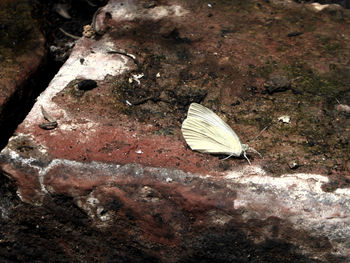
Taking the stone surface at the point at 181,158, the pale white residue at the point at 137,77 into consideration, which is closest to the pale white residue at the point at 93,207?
the stone surface at the point at 181,158

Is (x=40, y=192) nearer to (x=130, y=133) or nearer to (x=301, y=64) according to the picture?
(x=130, y=133)

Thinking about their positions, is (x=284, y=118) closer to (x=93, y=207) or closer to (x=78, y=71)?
(x=93, y=207)

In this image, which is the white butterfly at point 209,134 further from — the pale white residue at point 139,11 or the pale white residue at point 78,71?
the pale white residue at point 139,11

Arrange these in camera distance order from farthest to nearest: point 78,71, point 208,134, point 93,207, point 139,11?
point 139,11
point 78,71
point 208,134
point 93,207

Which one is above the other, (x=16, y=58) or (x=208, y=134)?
(x=16, y=58)

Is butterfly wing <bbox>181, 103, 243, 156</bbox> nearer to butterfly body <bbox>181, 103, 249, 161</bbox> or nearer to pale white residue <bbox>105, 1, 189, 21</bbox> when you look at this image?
butterfly body <bbox>181, 103, 249, 161</bbox>

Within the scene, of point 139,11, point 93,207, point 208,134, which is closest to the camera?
point 93,207

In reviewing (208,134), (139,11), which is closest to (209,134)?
(208,134)

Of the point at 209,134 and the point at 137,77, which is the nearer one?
the point at 209,134
